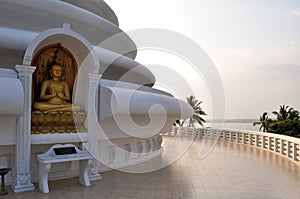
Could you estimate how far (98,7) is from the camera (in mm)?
12156

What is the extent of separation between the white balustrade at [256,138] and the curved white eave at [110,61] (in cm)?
607

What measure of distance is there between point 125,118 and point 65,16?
12.0 ft

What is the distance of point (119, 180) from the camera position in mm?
7617

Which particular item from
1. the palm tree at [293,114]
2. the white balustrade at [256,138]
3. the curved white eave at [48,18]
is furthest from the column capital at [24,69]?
the palm tree at [293,114]

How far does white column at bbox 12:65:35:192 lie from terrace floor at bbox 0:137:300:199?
1.26 feet

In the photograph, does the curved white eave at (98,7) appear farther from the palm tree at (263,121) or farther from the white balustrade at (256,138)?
the palm tree at (263,121)

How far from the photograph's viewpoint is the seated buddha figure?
7.64 metres

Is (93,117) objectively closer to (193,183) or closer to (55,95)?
(55,95)

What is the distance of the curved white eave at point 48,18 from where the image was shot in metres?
8.38

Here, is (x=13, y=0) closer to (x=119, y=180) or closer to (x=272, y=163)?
(x=119, y=180)

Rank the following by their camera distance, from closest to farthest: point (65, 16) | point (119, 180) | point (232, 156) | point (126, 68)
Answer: point (119, 180) < point (65, 16) < point (126, 68) < point (232, 156)

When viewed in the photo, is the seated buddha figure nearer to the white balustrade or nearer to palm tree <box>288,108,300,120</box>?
the white balustrade

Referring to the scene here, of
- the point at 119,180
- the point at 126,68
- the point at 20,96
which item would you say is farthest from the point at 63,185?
the point at 126,68

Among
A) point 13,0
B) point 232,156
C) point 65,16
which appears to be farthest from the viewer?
point 232,156
